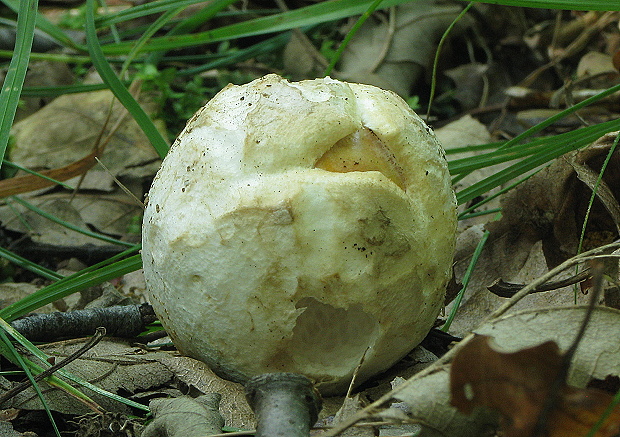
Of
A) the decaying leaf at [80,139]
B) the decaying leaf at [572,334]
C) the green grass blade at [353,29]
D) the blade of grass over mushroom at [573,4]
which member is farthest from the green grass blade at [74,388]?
the decaying leaf at [80,139]

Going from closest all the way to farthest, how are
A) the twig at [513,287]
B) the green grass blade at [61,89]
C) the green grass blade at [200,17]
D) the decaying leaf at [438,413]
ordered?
the decaying leaf at [438,413], the twig at [513,287], the green grass blade at [61,89], the green grass blade at [200,17]

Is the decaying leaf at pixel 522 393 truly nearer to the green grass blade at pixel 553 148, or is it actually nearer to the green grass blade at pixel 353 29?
the green grass blade at pixel 553 148

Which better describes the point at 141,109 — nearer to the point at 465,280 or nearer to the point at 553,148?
the point at 465,280

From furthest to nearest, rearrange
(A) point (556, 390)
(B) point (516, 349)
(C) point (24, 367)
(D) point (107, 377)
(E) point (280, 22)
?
1. (E) point (280, 22)
2. (D) point (107, 377)
3. (C) point (24, 367)
4. (B) point (516, 349)
5. (A) point (556, 390)

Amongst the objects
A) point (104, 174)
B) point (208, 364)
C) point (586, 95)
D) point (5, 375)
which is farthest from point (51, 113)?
point (586, 95)

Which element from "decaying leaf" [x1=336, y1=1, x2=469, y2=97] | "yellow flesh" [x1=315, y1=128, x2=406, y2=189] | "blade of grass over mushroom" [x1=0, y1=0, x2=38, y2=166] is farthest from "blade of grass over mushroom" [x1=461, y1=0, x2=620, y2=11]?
"decaying leaf" [x1=336, y1=1, x2=469, y2=97]

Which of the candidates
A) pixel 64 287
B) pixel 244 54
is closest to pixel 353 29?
pixel 64 287
